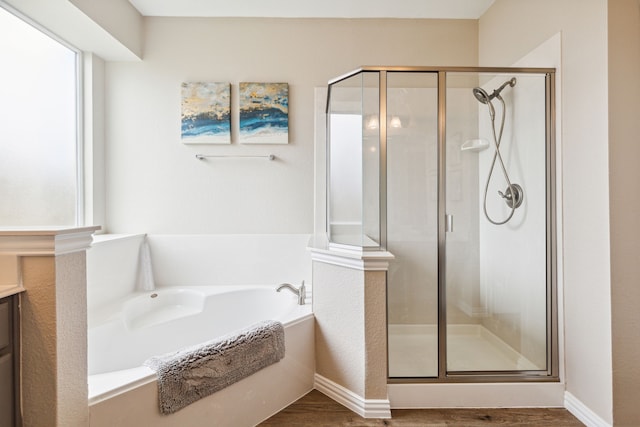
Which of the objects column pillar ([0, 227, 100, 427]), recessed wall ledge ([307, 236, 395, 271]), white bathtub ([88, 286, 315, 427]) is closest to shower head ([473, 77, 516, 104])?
recessed wall ledge ([307, 236, 395, 271])

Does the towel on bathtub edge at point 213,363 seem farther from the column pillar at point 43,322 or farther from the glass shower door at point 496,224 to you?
the glass shower door at point 496,224

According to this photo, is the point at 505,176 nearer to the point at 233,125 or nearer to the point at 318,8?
the point at 318,8

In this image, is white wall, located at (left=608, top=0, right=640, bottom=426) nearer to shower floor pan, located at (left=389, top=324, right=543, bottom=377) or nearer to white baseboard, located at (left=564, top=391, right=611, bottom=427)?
white baseboard, located at (left=564, top=391, right=611, bottom=427)


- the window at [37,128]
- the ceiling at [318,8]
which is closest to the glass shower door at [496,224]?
the ceiling at [318,8]

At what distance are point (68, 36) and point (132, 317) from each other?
6.42 feet

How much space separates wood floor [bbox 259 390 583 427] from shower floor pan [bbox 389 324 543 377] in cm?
19

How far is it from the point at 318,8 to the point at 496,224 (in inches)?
80.5

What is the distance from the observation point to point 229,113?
2.36 m

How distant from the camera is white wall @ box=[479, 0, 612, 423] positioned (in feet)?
4.56

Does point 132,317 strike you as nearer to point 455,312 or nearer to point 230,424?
point 230,424

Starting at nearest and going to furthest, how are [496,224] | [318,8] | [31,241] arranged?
[31,241]
[496,224]
[318,8]

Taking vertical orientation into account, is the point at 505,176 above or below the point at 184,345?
above

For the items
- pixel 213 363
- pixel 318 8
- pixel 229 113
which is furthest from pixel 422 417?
pixel 318 8

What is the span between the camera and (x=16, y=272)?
910mm
